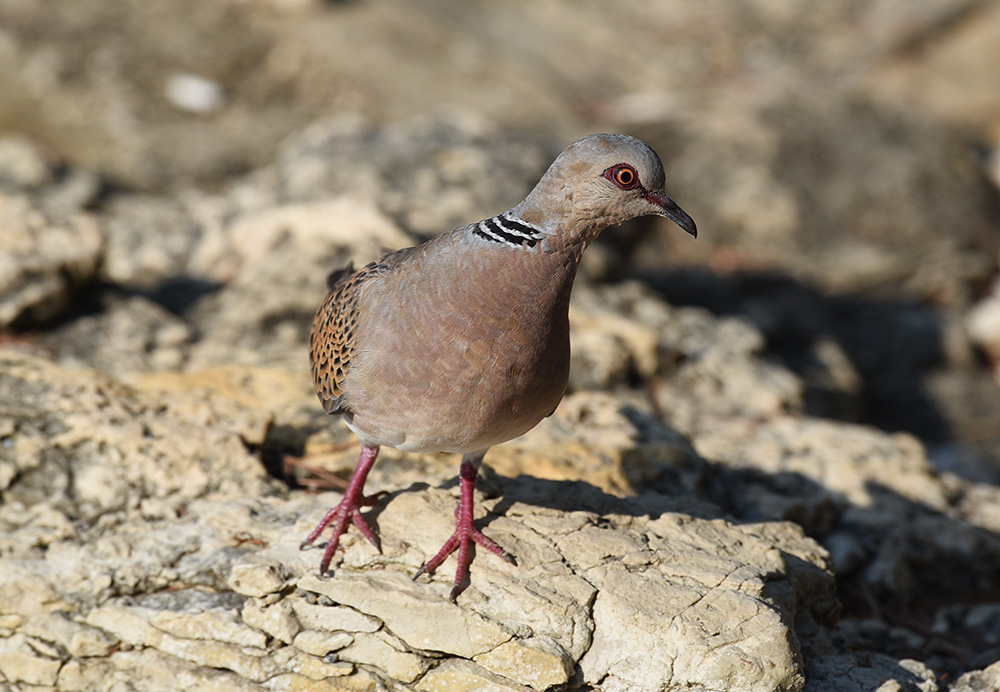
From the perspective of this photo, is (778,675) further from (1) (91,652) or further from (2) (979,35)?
(2) (979,35)

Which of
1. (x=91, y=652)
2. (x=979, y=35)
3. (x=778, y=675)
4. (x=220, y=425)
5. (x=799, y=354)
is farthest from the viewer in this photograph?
(x=979, y=35)

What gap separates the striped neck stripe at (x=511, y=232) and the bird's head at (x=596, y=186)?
41 mm

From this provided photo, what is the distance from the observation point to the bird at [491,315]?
11.4 feet

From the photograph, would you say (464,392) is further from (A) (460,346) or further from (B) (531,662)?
(B) (531,662)

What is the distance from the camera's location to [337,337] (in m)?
4.00

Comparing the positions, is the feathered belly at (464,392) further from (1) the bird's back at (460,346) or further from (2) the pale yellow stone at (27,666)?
(2) the pale yellow stone at (27,666)

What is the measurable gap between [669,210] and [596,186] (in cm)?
33

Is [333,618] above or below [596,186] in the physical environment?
below

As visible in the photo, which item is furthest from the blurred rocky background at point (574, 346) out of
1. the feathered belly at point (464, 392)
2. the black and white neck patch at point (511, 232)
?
the black and white neck patch at point (511, 232)

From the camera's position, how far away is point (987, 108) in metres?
11.7

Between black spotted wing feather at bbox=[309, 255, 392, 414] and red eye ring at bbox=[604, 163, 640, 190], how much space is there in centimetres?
109

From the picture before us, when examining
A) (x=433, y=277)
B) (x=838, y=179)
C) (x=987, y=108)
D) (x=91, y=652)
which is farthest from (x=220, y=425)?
(x=987, y=108)

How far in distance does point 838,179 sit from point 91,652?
27.8 feet

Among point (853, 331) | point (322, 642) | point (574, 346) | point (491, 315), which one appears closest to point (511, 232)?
point (491, 315)
